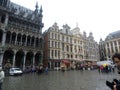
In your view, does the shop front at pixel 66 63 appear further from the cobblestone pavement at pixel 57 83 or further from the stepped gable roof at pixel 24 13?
the cobblestone pavement at pixel 57 83

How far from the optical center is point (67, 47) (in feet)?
173

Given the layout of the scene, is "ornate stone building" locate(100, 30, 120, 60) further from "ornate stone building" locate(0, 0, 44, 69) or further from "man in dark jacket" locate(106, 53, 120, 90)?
"man in dark jacket" locate(106, 53, 120, 90)

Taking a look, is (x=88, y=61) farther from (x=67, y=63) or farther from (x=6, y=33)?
(x=6, y=33)

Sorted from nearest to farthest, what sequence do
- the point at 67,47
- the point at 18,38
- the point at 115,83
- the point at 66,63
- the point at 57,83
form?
1. the point at 115,83
2. the point at 57,83
3. the point at 18,38
4. the point at 66,63
5. the point at 67,47

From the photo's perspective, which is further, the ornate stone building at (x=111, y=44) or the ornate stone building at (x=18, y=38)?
the ornate stone building at (x=111, y=44)

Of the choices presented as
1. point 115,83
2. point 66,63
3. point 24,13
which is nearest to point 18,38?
point 24,13

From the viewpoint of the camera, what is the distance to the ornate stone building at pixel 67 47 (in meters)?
46.1

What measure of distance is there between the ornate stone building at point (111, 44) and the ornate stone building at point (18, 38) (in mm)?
45704

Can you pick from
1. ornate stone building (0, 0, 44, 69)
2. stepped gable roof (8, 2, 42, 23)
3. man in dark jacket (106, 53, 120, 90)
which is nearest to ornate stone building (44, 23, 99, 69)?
ornate stone building (0, 0, 44, 69)

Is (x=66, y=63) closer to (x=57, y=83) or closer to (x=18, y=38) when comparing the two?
(x=18, y=38)

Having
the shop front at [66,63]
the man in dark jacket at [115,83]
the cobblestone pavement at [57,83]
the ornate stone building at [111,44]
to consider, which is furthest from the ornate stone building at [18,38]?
the ornate stone building at [111,44]

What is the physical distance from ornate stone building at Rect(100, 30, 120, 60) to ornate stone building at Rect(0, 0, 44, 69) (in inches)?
1799

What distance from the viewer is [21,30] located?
37250 millimetres

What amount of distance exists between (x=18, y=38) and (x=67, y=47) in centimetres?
2205
